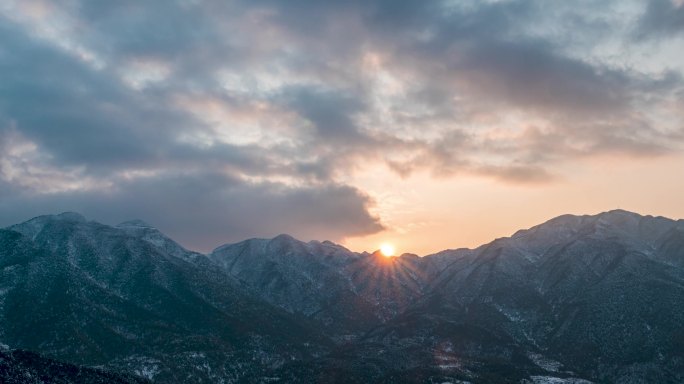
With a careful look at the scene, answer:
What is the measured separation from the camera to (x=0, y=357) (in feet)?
591

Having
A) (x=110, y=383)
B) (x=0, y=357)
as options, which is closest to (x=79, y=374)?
(x=110, y=383)

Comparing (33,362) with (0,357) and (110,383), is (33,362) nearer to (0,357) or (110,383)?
(0,357)

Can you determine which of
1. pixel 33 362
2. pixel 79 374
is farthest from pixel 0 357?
pixel 79 374

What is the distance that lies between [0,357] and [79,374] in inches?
1042

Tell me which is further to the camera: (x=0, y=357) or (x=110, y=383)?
(x=110, y=383)

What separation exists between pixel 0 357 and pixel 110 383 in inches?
1452

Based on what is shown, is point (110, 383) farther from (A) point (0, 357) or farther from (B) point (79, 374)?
(A) point (0, 357)

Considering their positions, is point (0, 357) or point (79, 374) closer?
point (0, 357)

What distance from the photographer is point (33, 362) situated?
617 ft

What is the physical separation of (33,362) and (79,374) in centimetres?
1586

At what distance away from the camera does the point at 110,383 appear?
200 m

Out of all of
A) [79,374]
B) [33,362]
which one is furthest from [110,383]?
[33,362]

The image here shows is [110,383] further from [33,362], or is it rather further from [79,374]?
[33,362]

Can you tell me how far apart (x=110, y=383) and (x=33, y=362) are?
1045 inches
